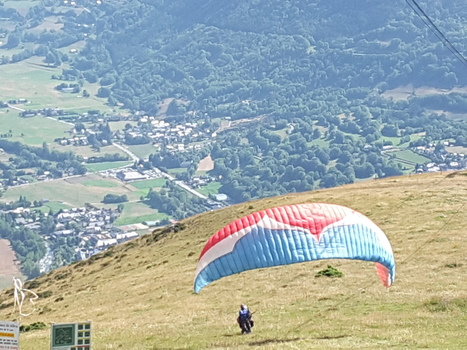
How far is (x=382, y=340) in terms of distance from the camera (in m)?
30.2

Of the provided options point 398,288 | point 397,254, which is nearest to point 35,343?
point 398,288

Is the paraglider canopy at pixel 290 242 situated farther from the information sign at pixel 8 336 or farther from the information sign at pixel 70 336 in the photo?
the information sign at pixel 8 336

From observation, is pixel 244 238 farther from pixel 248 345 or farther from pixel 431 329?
pixel 431 329

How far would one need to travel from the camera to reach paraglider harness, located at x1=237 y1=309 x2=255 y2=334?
32406 mm

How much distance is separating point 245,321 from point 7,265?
143807 mm

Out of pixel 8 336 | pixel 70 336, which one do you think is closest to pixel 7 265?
pixel 8 336

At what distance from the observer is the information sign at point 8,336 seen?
23453 mm

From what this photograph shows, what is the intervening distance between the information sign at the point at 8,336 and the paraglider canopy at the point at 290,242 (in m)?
8.10

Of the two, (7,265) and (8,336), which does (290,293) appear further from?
(7,265)

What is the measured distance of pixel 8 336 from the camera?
77.3 feet

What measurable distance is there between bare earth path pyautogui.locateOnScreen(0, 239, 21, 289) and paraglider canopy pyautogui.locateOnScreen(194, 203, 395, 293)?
125 m

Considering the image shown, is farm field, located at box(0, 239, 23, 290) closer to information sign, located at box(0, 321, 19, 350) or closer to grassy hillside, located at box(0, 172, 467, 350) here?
grassy hillside, located at box(0, 172, 467, 350)

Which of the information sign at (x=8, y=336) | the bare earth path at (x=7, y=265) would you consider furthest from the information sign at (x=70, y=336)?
the bare earth path at (x=7, y=265)

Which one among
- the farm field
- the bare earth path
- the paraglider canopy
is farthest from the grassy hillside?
the farm field
